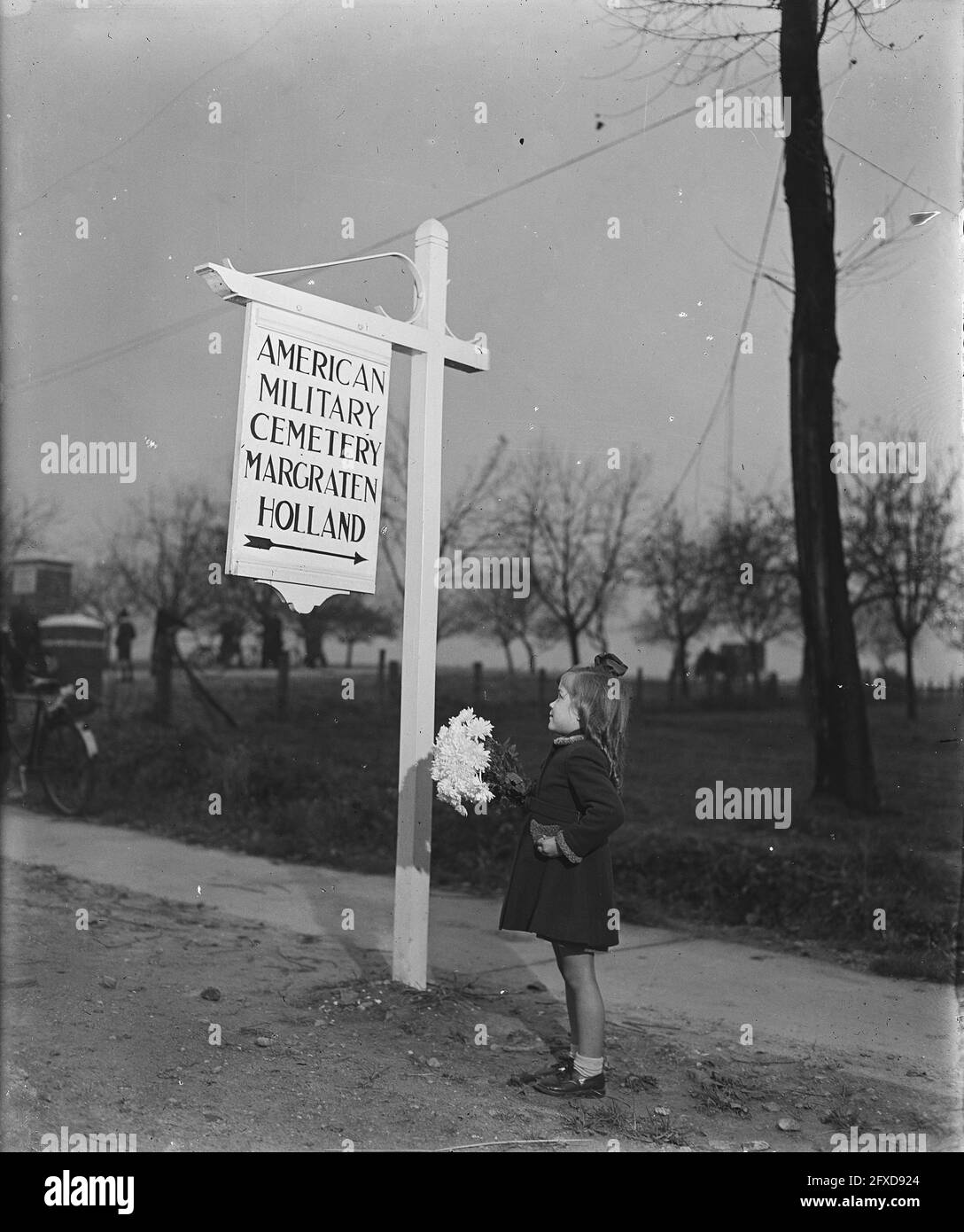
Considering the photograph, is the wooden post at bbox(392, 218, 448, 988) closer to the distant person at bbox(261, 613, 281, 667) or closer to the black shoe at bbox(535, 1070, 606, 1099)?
the black shoe at bbox(535, 1070, 606, 1099)

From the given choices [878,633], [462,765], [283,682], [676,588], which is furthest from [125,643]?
[462,765]

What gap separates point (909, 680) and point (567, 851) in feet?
11.0

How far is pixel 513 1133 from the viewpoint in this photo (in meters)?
3.64

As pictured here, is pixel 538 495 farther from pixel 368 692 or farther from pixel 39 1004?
pixel 39 1004

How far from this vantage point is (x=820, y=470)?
6852 millimetres

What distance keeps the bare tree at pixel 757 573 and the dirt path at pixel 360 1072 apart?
2.72 m

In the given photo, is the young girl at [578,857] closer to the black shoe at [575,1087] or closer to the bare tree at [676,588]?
the black shoe at [575,1087]

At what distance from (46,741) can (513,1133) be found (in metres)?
7.35

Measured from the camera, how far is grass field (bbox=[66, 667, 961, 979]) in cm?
630

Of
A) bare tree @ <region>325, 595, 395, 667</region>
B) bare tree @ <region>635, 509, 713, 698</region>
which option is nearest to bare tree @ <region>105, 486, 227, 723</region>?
bare tree @ <region>325, 595, 395, 667</region>

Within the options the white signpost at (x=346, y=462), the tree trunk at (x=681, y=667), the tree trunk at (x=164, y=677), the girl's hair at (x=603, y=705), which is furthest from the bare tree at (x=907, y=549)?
the tree trunk at (x=164, y=677)

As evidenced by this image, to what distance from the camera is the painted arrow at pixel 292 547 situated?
14.1 feet

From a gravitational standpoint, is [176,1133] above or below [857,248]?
below
